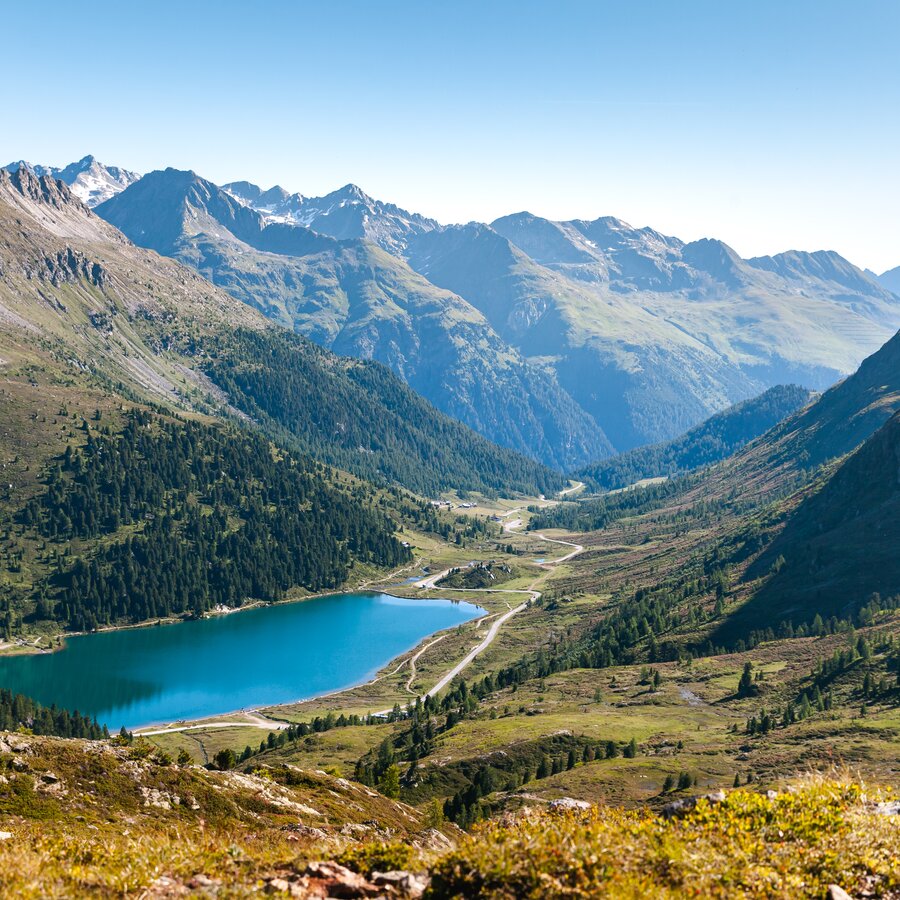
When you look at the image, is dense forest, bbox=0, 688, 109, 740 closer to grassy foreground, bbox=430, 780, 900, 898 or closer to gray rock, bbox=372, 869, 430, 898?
gray rock, bbox=372, 869, 430, 898

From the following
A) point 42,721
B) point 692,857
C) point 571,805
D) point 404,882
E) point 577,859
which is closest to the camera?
point 577,859

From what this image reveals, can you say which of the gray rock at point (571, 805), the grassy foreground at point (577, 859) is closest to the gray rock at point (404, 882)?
the grassy foreground at point (577, 859)

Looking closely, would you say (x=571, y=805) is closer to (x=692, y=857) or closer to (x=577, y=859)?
(x=692, y=857)

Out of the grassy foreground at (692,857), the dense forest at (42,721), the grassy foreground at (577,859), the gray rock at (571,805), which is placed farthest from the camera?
the dense forest at (42,721)

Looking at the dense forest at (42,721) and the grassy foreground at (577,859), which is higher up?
the grassy foreground at (577,859)

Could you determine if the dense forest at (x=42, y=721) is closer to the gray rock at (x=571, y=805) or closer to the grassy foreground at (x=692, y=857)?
the gray rock at (x=571, y=805)

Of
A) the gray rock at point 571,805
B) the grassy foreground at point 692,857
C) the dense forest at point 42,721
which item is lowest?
the dense forest at point 42,721

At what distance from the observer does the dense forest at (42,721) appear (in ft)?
445

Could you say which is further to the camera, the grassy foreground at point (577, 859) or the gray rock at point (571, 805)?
the gray rock at point (571, 805)

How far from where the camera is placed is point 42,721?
450 ft

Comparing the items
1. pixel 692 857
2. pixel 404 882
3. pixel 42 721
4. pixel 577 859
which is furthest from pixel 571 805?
pixel 42 721

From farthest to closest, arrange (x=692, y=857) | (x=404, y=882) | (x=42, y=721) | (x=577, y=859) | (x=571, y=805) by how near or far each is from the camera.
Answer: (x=42, y=721) → (x=571, y=805) → (x=404, y=882) → (x=692, y=857) → (x=577, y=859)

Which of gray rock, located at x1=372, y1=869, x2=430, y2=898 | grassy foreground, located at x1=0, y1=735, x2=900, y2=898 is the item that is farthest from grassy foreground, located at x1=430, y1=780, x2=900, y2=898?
gray rock, located at x1=372, y1=869, x2=430, y2=898

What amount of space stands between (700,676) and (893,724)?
50292 millimetres
